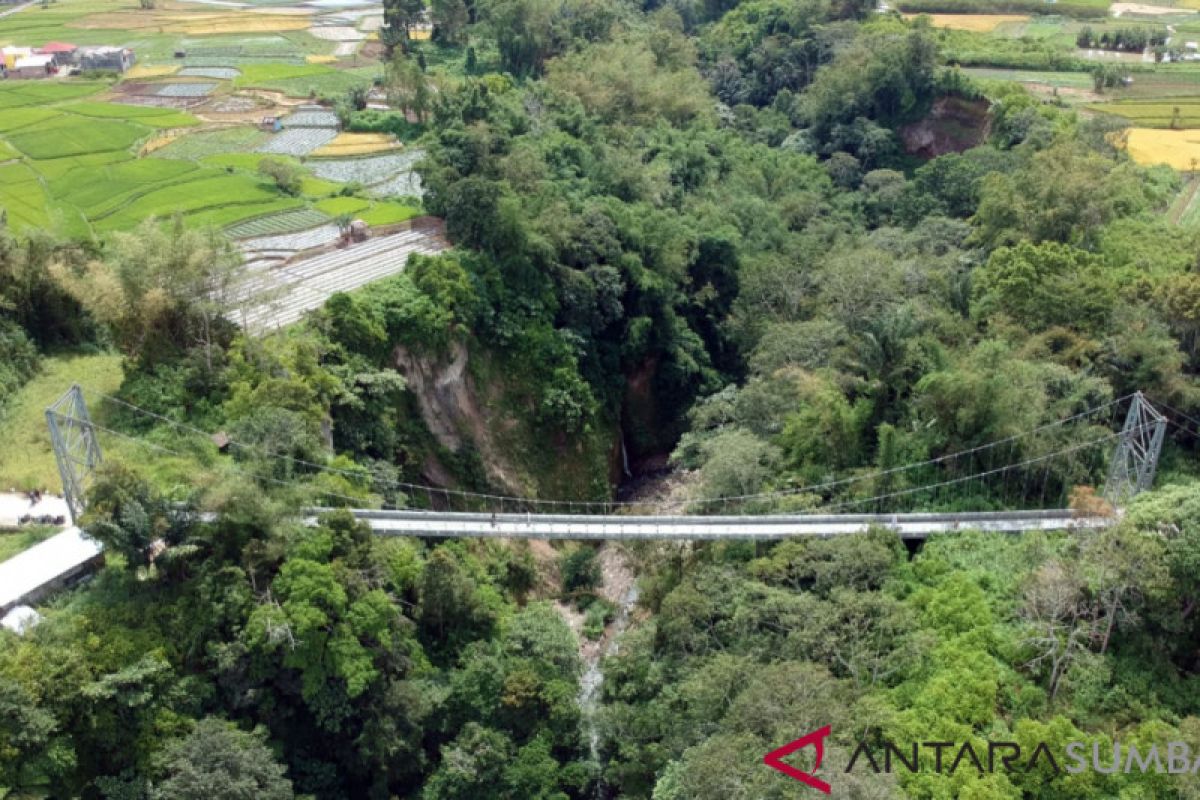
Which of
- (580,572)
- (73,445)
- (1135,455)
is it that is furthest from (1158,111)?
(73,445)

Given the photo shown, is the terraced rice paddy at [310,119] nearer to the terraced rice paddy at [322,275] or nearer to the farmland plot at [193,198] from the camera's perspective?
the farmland plot at [193,198]

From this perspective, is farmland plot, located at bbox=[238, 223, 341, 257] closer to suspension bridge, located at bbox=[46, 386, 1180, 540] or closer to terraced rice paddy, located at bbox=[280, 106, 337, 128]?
suspension bridge, located at bbox=[46, 386, 1180, 540]

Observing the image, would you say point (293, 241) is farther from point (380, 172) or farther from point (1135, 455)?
point (1135, 455)

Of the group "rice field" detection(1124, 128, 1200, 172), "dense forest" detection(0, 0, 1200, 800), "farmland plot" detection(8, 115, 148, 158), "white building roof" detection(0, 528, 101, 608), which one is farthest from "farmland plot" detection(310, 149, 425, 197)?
"rice field" detection(1124, 128, 1200, 172)

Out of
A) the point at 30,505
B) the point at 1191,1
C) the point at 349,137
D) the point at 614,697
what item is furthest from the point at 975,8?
the point at 30,505

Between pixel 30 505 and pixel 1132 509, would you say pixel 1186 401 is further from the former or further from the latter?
pixel 30 505

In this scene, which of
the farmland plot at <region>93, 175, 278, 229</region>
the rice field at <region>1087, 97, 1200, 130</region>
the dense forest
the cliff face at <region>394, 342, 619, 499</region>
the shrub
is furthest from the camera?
the rice field at <region>1087, 97, 1200, 130</region>

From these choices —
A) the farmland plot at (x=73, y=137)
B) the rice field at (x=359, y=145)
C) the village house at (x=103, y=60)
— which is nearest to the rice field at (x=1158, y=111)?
the rice field at (x=359, y=145)
